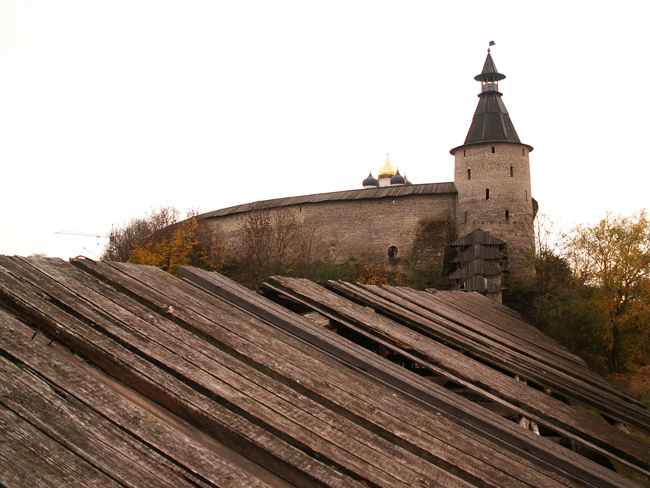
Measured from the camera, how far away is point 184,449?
149cm

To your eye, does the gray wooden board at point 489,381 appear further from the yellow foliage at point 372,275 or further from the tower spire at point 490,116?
the tower spire at point 490,116

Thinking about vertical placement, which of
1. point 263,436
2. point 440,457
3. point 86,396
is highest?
point 86,396

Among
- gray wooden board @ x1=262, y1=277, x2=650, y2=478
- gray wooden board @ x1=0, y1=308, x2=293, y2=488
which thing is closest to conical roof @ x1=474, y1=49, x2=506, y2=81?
gray wooden board @ x1=262, y1=277, x2=650, y2=478

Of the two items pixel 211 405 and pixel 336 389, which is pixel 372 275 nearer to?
pixel 336 389

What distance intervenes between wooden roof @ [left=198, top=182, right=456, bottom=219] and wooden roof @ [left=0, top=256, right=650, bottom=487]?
32635 millimetres

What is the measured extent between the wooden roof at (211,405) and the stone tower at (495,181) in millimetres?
30250

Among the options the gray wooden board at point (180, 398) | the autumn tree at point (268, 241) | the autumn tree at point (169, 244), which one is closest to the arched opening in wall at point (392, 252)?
the autumn tree at point (268, 241)

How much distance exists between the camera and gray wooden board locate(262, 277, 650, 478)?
332 cm

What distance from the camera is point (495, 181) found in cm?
3291

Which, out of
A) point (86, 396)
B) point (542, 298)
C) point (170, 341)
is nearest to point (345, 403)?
point (170, 341)

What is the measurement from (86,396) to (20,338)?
284 mm

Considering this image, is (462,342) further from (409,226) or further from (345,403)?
(409,226)

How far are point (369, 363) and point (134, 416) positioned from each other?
154 cm

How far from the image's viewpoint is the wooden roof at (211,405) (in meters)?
1.39
